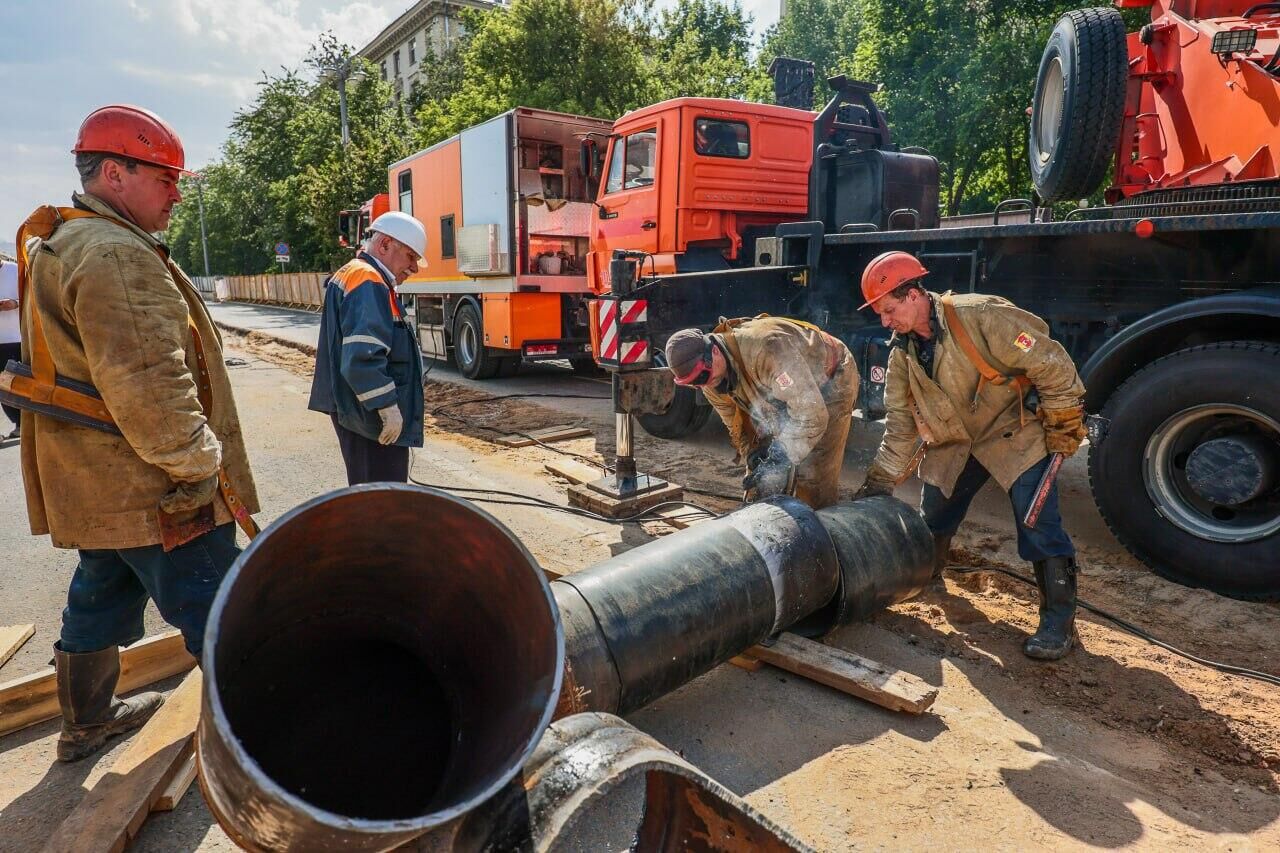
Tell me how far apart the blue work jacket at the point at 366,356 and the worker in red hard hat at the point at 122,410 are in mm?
924

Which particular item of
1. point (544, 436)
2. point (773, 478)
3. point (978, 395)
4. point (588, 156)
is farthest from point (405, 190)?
point (978, 395)

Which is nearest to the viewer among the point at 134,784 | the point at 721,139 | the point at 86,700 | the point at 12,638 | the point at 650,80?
the point at 134,784

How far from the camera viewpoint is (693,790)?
5.97 ft

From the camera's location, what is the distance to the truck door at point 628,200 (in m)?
7.60

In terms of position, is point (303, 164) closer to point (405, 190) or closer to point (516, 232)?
point (405, 190)

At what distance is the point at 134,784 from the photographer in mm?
2285

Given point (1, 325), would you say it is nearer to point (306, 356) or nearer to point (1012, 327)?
point (1012, 327)

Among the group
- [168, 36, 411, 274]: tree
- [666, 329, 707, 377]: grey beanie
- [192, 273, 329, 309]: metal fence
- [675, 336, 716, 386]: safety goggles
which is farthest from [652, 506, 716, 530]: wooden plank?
[168, 36, 411, 274]: tree

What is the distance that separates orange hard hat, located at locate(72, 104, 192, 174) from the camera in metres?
2.28

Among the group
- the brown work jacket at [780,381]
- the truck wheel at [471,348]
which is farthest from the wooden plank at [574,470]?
the truck wheel at [471,348]

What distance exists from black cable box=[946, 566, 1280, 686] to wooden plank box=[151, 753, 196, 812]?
3442 mm

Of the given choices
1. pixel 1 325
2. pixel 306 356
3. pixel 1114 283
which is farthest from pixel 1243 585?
pixel 306 356

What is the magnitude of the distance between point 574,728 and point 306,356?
14.1 m

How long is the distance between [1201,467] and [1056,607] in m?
1.17
